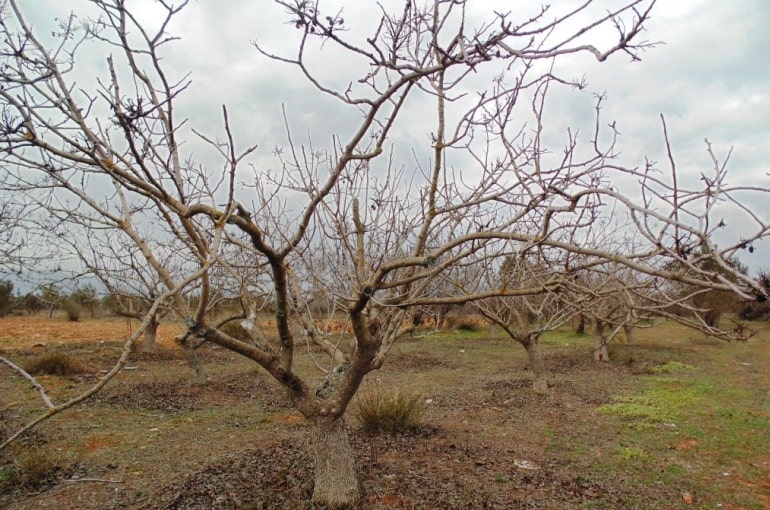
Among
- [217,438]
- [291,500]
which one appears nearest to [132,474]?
[217,438]

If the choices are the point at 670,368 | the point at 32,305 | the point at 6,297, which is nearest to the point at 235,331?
the point at 670,368

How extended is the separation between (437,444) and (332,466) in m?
1.89

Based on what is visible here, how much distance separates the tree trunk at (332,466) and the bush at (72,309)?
2081 centimetres

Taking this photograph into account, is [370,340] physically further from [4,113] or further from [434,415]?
[434,415]

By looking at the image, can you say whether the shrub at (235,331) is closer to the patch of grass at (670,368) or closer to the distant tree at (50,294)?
the distant tree at (50,294)

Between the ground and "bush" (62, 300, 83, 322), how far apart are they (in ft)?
40.1

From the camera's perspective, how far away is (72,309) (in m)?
20.7

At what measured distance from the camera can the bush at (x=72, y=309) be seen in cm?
2041

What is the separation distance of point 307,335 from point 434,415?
3.49 metres

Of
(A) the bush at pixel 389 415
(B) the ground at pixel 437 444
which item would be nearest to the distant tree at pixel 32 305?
(B) the ground at pixel 437 444

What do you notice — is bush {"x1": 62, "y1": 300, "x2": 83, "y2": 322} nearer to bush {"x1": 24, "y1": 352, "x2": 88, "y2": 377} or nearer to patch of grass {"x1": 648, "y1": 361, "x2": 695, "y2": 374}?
bush {"x1": 24, "y1": 352, "x2": 88, "y2": 377}

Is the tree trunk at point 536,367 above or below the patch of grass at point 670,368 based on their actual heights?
above

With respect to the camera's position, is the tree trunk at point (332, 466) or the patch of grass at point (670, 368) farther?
the patch of grass at point (670, 368)

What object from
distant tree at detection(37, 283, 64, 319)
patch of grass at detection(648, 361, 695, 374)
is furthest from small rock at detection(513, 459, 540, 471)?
patch of grass at detection(648, 361, 695, 374)
